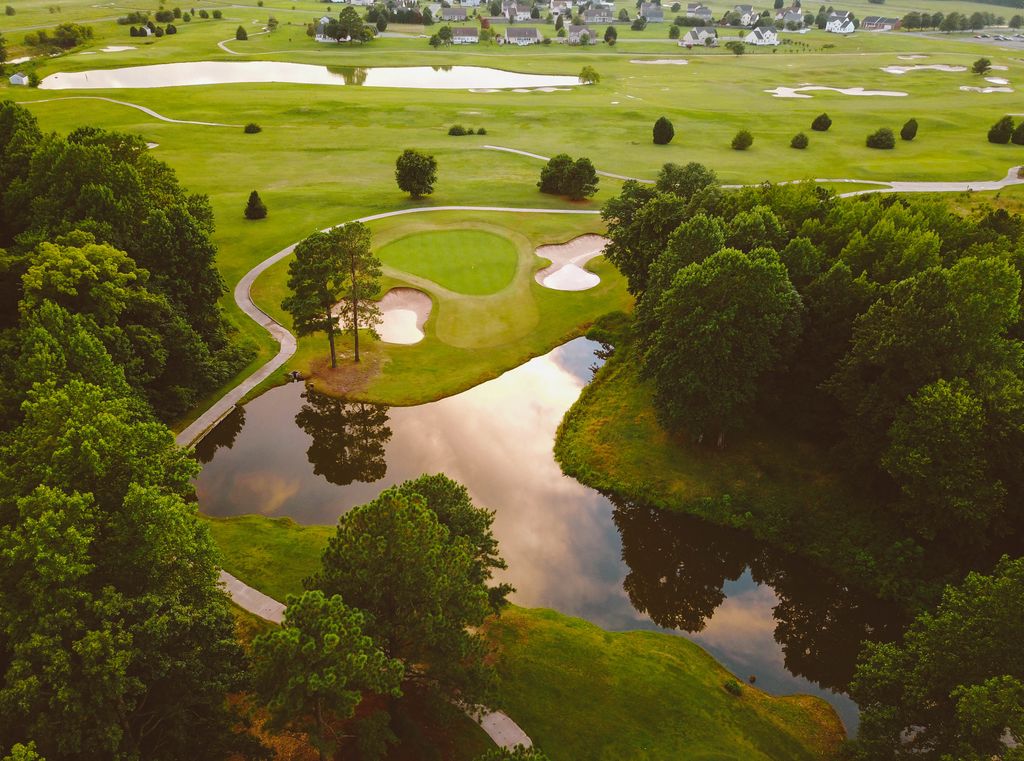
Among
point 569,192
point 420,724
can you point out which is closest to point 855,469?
point 420,724

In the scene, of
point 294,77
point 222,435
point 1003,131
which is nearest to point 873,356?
point 222,435

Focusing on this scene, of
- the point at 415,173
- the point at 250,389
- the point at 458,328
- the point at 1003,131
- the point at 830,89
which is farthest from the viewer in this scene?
the point at 830,89

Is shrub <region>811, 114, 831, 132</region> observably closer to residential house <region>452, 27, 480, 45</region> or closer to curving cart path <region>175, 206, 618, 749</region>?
curving cart path <region>175, 206, 618, 749</region>

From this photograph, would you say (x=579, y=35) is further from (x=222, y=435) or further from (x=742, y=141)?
(x=222, y=435)

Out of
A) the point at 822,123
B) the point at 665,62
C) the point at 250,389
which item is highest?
the point at 665,62

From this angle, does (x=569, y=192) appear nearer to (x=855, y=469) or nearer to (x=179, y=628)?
(x=855, y=469)

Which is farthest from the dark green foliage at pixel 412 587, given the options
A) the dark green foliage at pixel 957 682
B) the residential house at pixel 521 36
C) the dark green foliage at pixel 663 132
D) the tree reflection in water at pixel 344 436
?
the residential house at pixel 521 36

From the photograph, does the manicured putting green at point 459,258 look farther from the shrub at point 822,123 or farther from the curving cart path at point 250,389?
the shrub at point 822,123
